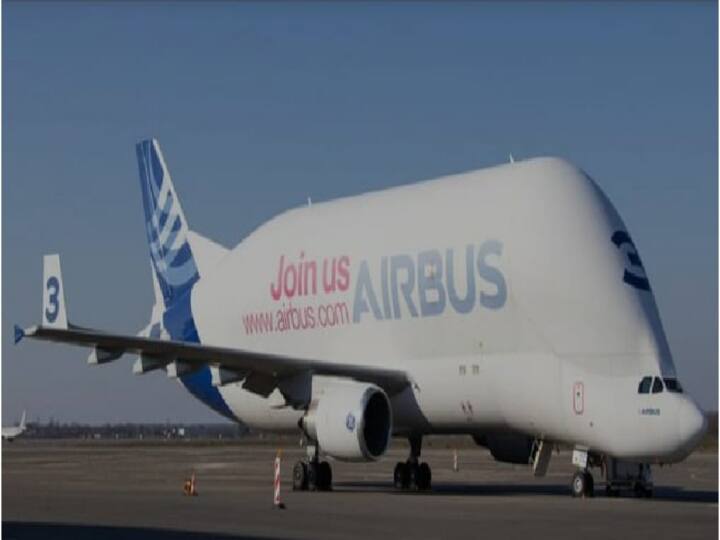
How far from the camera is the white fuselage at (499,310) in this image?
2869 centimetres

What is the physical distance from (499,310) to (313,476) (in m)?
5.93

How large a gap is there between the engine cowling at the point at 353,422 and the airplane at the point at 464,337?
42 millimetres

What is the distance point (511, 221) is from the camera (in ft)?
100.0

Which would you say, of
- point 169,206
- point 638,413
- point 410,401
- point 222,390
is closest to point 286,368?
point 410,401

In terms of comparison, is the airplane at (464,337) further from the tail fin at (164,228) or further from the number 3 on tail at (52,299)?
the tail fin at (164,228)

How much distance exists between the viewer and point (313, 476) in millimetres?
33125

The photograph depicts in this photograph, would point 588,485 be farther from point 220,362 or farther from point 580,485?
point 220,362

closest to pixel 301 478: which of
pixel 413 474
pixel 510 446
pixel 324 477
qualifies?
pixel 324 477

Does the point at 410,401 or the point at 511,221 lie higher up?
the point at 511,221

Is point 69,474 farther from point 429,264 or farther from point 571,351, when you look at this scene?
point 571,351

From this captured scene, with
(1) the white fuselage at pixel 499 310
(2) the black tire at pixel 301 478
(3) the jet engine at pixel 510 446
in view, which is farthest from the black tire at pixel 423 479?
(2) the black tire at pixel 301 478

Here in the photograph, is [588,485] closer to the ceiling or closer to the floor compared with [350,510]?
closer to the ceiling

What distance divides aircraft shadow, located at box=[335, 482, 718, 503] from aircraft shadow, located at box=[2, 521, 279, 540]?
12.0 meters

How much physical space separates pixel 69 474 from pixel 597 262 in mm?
19671
